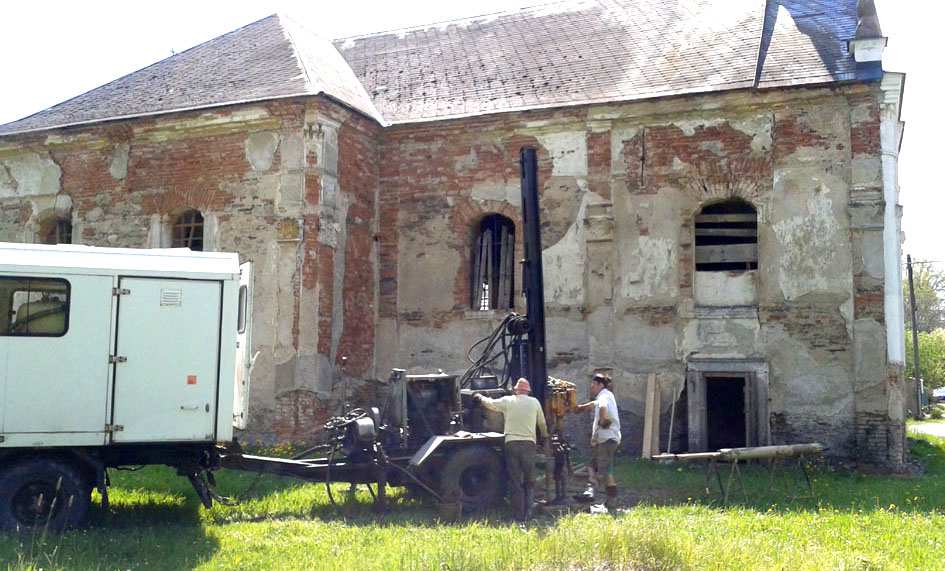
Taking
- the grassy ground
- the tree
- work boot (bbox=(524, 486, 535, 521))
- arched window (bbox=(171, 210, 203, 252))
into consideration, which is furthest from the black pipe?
the tree

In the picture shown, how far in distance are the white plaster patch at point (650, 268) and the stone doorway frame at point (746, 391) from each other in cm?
128

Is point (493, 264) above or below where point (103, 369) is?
above

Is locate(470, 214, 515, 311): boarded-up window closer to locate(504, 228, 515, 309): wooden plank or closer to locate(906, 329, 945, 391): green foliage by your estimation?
locate(504, 228, 515, 309): wooden plank

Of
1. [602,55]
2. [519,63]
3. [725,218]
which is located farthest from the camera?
[519,63]

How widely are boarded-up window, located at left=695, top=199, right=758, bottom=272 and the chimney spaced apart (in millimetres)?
2803

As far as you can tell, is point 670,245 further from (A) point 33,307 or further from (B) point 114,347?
(A) point 33,307

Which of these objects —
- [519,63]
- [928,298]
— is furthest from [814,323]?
[928,298]

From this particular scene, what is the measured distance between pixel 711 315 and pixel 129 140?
10407 mm

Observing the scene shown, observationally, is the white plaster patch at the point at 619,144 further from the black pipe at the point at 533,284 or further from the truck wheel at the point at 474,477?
the truck wheel at the point at 474,477

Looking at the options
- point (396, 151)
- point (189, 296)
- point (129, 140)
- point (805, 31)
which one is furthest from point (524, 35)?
point (189, 296)

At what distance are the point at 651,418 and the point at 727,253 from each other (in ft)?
9.58

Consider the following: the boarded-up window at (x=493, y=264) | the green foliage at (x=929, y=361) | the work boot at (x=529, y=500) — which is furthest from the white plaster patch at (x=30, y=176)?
the green foliage at (x=929, y=361)

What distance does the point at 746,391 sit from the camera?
1337cm

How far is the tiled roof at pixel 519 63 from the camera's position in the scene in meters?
14.3
